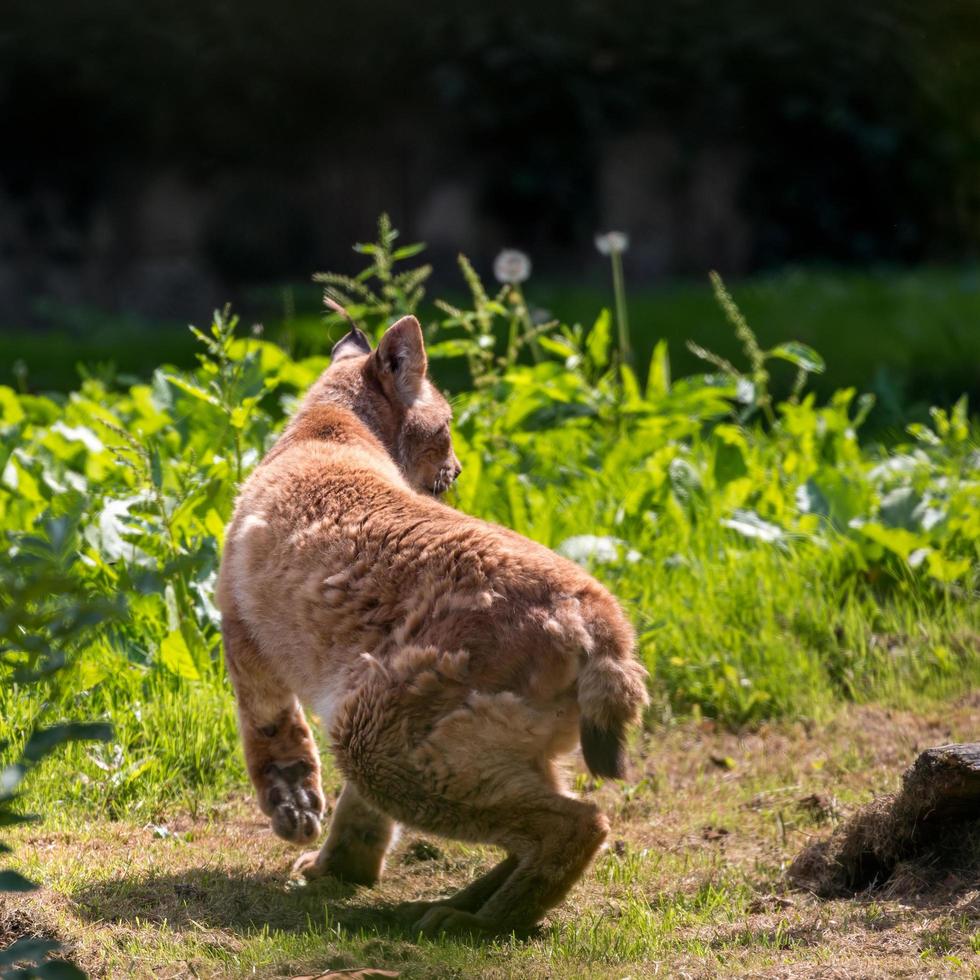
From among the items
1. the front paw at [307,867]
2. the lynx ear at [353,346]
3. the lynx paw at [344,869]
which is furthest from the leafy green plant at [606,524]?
the lynx paw at [344,869]

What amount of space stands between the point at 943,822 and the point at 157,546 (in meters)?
2.74

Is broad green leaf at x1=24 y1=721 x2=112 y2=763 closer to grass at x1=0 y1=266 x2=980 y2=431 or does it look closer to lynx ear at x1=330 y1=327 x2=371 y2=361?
lynx ear at x1=330 y1=327 x2=371 y2=361

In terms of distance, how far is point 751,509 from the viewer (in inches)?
239

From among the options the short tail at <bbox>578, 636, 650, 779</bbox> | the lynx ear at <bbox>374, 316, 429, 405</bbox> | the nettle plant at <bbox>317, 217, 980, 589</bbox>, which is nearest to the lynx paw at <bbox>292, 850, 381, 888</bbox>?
the short tail at <bbox>578, 636, 650, 779</bbox>

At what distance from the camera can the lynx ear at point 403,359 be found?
462 centimetres

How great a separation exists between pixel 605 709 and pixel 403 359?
1539mm

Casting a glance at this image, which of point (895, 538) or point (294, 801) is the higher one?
point (895, 538)

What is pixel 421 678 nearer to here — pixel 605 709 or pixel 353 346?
pixel 605 709

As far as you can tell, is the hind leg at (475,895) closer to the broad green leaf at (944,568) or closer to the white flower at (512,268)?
the broad green leaf at (944,568)

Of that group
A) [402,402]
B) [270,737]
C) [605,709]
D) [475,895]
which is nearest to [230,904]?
[270,737]

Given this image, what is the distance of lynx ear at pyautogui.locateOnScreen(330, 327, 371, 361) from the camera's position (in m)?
5.08

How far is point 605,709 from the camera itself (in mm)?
3570

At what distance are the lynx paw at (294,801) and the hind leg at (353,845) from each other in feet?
0.20

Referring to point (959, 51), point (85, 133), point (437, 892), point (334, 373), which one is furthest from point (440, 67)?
point (437, 892)
